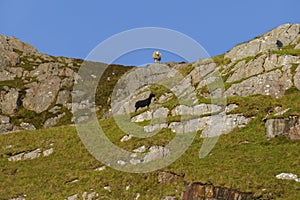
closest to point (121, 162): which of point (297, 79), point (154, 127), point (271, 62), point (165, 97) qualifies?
point (154, 127)

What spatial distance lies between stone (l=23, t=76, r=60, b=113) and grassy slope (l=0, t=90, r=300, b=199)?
5602 centimetres

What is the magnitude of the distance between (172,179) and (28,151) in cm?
2502

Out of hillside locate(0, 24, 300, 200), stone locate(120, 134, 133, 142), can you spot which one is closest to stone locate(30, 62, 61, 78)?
hillside locate(0, 24, 300, 200)

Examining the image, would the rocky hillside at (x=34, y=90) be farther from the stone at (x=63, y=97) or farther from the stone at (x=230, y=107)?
the stone at (x=230, y=107)

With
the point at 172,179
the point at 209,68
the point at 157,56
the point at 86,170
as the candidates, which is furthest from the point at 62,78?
the point at 172,179

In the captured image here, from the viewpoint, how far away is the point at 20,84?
13212 cm

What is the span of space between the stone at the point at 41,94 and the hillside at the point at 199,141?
35.5 metres

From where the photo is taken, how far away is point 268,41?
3733 inches

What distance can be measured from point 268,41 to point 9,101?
6448cm

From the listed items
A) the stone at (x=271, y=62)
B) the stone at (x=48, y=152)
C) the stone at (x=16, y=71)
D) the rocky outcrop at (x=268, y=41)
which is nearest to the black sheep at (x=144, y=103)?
the rocky outcrop at (x=268, y=41)

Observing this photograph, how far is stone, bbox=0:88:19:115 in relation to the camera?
118m

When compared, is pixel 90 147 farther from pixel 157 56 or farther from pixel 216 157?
pixel 157 56

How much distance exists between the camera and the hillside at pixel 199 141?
142 feet

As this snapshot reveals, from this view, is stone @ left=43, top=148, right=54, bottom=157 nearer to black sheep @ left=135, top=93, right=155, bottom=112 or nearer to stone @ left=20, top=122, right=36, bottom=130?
black sheep @ left=135, top=93, right=155, bottom=112
